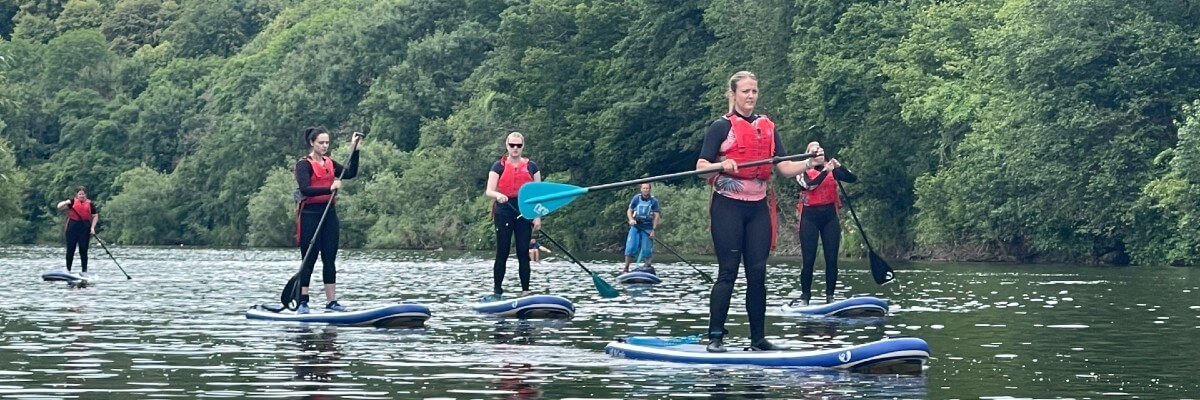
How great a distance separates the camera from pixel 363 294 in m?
28.0

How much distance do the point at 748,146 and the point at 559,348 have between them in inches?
90.3

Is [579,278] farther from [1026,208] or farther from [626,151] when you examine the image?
[626,151]

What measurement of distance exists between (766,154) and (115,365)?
462 centimetres

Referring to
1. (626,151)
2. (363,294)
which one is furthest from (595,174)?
(363,294)

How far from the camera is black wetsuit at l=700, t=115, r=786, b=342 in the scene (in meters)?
15.1

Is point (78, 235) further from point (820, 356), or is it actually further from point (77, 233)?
point (820, 356)

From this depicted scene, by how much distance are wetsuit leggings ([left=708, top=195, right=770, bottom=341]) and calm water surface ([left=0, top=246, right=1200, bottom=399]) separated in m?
0.79

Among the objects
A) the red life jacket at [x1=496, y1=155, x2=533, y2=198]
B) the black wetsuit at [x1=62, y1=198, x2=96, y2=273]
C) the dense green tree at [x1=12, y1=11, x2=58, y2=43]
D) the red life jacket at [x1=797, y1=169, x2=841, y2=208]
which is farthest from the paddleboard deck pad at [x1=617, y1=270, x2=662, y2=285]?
the dense green tree at [x1=12, y1=11, x2=58, y2=43]

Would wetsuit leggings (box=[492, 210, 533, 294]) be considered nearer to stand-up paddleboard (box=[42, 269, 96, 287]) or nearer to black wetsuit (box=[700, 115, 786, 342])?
black wetsuit (box=[700, 115, 786, 342])

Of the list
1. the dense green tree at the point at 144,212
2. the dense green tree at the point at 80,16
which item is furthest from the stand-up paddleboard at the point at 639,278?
the dense green tree at the point at 80,16

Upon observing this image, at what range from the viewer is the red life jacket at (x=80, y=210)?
34.0m

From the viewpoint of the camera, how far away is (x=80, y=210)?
34.0m

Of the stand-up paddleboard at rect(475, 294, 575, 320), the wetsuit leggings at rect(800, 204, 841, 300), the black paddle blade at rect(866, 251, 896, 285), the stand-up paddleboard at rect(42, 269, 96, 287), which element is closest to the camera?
the stand-up paddleboard at rect(475, 294, 575, 320)

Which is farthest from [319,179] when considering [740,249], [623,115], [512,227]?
[623,115]
